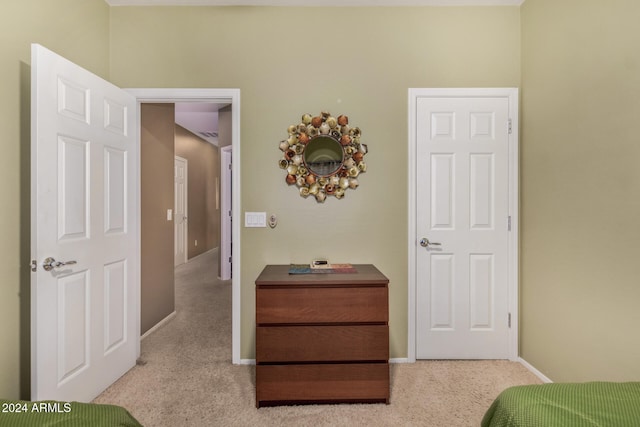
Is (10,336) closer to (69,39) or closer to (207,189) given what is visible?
(69,39)

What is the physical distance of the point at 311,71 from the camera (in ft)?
7.81

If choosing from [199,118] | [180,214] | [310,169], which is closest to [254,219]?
[310,169]

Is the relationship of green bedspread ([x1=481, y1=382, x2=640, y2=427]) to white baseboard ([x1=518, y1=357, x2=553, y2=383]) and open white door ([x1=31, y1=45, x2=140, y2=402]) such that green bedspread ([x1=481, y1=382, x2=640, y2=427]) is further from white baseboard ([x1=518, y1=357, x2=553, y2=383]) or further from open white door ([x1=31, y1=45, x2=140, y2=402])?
open white door ([x1=31, y1=45, x2=140, y2=402])

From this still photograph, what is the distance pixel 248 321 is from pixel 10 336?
136 cm

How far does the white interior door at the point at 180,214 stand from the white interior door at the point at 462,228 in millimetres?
5132

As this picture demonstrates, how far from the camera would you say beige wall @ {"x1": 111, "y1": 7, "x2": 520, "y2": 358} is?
237 cm

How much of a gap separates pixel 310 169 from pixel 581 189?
1767 mm

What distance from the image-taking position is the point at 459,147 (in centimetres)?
238

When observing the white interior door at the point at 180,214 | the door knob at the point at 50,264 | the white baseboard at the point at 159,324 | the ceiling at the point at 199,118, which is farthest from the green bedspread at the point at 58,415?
the white interior door at the point at 180,214

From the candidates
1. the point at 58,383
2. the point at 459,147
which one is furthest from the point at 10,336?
the point at 459,147

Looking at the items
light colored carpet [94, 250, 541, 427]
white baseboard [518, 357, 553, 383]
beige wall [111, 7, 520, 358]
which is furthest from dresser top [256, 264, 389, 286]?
white baseboard [518, 357, 553, 383]

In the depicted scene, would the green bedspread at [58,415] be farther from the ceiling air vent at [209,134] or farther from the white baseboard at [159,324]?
the ceiling air vent at [209,134]

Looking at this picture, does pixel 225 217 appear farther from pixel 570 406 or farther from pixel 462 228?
pixel 570 406

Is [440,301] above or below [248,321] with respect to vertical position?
above
